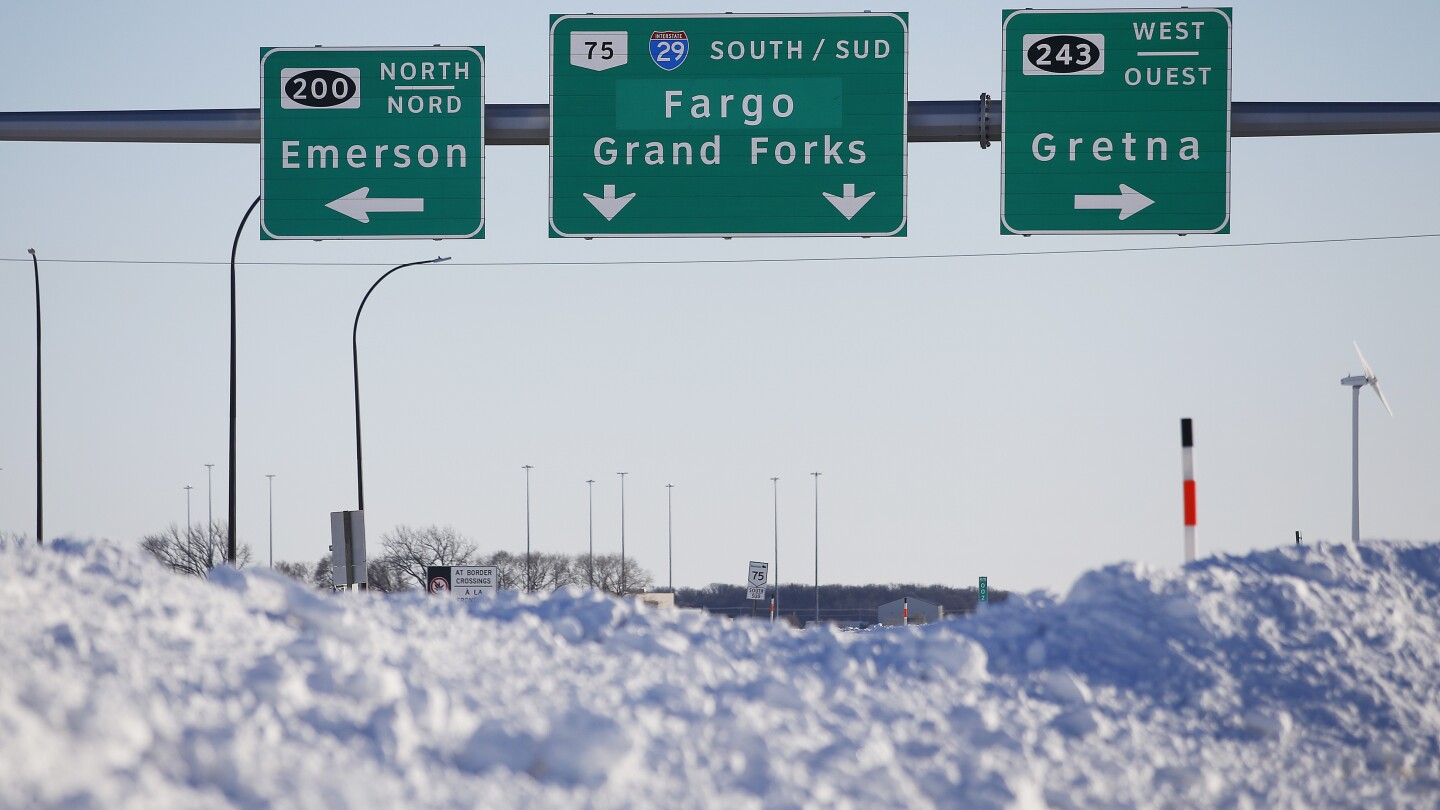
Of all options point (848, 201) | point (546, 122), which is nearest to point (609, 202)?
point (546, 122)

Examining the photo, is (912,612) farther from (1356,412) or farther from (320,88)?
(320,88)

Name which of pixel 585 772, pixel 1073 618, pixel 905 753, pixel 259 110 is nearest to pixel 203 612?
pixel 585 772

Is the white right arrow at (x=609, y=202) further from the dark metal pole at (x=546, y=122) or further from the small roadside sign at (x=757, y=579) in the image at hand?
the small roadside sign at (x=757, y=579)

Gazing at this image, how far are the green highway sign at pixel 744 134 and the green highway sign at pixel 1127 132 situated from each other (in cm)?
139

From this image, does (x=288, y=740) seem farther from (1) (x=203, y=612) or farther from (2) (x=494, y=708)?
(1) (x=203, y=612)

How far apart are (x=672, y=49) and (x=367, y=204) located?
3.73m

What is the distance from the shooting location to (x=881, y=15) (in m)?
18.4

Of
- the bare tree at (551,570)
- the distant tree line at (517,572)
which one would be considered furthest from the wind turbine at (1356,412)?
the bare tree at (551,570)

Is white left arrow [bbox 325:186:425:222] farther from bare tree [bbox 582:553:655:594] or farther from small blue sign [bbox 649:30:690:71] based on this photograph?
bare tree [bbox 582:553:655:594]

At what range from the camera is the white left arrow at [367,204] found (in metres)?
18.3

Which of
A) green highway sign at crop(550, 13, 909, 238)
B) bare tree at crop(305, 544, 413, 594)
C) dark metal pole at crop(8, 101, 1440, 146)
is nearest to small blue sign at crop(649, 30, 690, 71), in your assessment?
green highway sign at crop(550, 13, 909, 238)

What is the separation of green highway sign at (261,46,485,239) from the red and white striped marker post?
27.5ft

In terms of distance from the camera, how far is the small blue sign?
718 inches

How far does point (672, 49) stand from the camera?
1827 centimetres
